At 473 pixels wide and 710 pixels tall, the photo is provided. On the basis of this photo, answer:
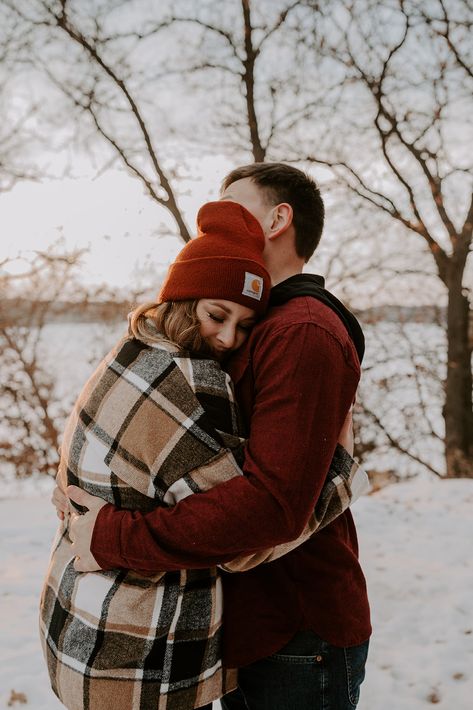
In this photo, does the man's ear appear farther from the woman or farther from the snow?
the snow

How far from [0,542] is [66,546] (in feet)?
15.7

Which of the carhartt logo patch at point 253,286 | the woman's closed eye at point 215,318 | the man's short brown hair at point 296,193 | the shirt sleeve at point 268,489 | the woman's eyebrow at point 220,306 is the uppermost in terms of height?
the man's short brown hair at point 296,193

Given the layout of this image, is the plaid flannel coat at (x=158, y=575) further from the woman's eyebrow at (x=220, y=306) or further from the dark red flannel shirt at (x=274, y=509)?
the woman's eyebrow at (x=220, y=306)

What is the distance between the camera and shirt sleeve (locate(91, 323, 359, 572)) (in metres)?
1.21

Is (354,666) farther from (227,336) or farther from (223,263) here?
(223,263)

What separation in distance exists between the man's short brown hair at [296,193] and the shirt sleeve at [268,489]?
1.83 ft

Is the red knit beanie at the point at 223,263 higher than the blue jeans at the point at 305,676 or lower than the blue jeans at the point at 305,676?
higher

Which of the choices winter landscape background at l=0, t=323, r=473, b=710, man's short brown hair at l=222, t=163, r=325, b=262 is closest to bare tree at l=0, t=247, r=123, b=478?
winter landscape background at l=0, t=323, r=473, b=710

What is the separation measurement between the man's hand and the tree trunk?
9.00 metres

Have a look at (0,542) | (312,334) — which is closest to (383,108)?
(0,542)

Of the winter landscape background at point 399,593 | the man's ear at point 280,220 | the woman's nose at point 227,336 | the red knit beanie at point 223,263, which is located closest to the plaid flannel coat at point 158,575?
the woman's nose at point 227,336

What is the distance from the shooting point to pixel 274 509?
1208 mm

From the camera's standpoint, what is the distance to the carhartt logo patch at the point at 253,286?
149cm

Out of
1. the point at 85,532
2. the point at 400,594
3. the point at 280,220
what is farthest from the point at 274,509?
the point at 400,594
